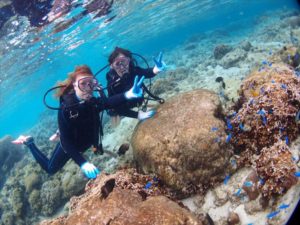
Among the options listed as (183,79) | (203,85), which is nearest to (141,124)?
(203,85)

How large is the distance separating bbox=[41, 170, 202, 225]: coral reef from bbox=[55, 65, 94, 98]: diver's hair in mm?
3208

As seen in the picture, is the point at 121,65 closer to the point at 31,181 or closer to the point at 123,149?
the point at 123,149

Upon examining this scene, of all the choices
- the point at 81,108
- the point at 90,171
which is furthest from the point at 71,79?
the point at 90,171

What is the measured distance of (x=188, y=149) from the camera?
5.25 meters

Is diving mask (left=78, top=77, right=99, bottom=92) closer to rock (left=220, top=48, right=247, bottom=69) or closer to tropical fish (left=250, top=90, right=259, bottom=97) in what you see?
tropical fish (left=250, top=90, right=259, bottom=97)

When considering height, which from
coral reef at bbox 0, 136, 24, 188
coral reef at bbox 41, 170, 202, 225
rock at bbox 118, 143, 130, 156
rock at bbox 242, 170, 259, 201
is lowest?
coral reef at bbox 0, 136, 24, 188

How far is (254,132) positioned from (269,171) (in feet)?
3.46

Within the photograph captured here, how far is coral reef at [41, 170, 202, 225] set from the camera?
3.74m

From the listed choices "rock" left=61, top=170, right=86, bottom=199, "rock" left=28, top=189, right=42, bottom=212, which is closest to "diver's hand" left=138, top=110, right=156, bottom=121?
"rock" left=61, top=170, right=86, bottom=199

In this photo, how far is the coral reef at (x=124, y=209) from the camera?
12.3 feet

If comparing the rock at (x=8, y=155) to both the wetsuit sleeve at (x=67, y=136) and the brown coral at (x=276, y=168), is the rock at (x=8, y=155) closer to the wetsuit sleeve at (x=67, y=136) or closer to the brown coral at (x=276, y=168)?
the wetsuit sleeve at (x=67, y=136)

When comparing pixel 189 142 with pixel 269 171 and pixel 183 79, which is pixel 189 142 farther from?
pixel 183 79

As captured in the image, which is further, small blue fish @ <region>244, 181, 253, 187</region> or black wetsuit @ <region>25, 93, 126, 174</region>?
black wetsuit @ <region>25, 93, 126, 174</region>

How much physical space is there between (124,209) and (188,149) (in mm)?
1914
